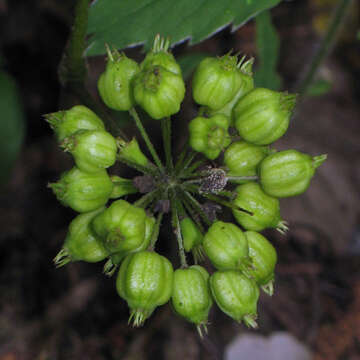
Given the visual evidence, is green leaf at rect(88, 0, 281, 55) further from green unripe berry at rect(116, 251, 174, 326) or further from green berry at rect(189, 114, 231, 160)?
green unripe berry at rect(116, 251, 174, 326)

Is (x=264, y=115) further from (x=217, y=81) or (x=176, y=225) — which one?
(x=176, y=225)

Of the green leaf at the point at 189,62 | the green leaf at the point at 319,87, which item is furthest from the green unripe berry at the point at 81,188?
the green leaf at the point at 319,87

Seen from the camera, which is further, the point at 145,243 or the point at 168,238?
the point at 168,238

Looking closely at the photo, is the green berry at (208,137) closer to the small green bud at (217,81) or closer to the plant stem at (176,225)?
the small green bud at (217,81)

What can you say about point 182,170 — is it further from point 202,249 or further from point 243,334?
point 243,334

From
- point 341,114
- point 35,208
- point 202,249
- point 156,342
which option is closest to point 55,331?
point 156,342

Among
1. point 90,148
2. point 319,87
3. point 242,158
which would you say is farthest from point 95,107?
point 319,87
